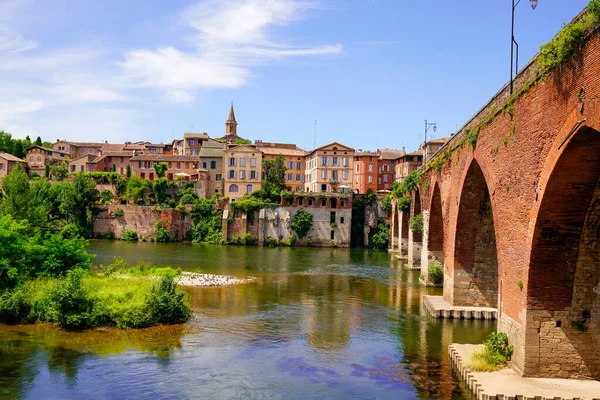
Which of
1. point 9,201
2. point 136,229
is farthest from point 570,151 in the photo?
point 136,229

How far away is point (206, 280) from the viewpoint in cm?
3634

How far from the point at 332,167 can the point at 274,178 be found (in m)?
9.44

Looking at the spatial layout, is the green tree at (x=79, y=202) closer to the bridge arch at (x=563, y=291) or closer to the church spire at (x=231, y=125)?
the church spire at (x=231, y=125)

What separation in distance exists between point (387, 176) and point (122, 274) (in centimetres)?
6704

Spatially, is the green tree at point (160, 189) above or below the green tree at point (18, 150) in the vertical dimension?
below

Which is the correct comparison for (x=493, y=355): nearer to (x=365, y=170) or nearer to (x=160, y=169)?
(x=160, y=169)

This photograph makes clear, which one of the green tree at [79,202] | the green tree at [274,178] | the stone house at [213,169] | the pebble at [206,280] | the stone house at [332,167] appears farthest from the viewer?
the stone house at [332,167]

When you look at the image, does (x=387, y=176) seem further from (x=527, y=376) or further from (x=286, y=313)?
(x=527, y=376)

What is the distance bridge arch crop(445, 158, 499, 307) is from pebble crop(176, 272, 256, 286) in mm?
15183

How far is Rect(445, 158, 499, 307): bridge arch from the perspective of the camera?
26.4m

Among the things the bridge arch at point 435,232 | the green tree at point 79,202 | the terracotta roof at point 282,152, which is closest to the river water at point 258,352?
the bridge arch at point 435,232

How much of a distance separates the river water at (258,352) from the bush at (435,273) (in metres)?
2.85

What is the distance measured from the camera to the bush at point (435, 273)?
36.3 metres

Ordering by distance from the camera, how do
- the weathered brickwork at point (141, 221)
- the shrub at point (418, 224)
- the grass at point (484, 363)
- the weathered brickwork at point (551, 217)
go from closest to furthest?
1. the weathered brickwork at point (551, 217)
2. the grass at point (484, 363)
3. the shrub at point (418, 224)
4. the weathered brickwork at point (141, 221)
